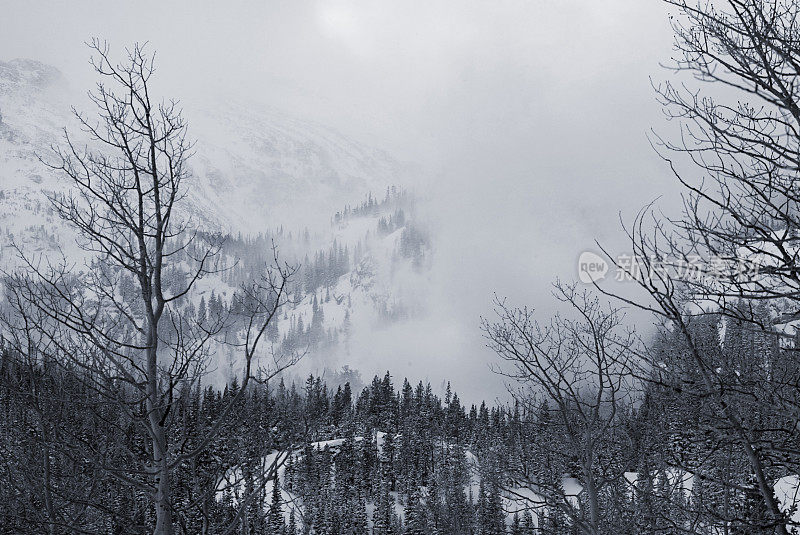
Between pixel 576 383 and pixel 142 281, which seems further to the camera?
pixel 576 383

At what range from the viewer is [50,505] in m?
5.41

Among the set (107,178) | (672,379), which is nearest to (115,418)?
(107,178)

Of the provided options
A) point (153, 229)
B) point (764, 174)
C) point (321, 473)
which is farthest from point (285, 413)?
point (321, 473)

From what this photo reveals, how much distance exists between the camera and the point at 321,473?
238 ft

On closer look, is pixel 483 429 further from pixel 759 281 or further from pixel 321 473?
pixel 759 281

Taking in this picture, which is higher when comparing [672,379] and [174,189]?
[174,189]

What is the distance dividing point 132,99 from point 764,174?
543 centimetres

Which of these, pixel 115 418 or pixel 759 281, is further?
pixel 115 418

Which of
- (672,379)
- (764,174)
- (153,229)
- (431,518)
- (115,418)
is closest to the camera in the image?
(764,174)

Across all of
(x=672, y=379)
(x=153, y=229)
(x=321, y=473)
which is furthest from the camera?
(x=321, y=473)

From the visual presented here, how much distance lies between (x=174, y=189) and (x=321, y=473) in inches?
2924

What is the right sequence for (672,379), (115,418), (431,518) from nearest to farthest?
(672,379) → (115,418) → (431,518)

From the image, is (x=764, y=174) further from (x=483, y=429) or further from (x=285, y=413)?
(x=483, y=429)

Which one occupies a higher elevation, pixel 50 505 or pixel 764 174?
pixel 764 174
